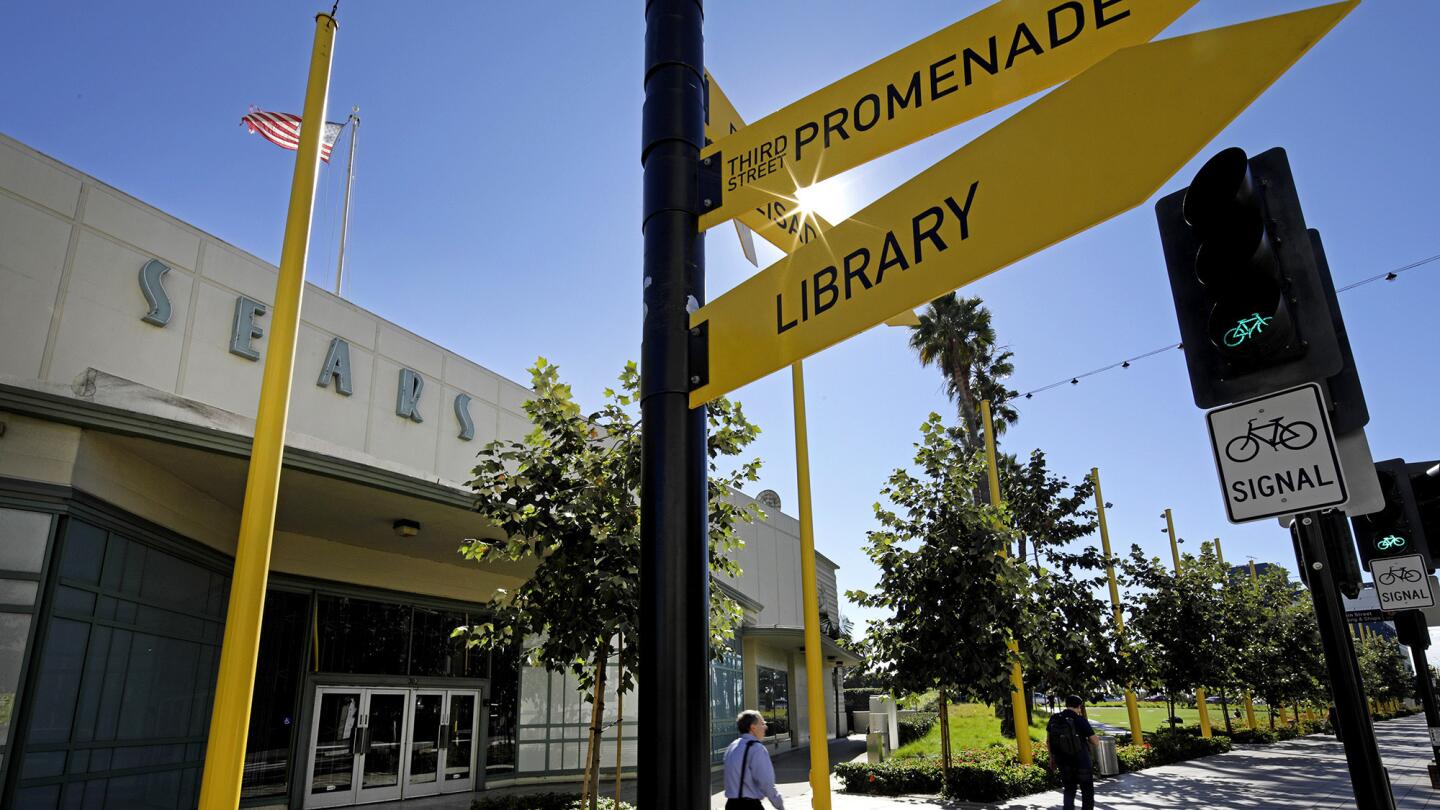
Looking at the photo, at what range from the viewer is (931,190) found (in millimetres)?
2203

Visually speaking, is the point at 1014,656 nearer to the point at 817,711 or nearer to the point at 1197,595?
the point at 817,711

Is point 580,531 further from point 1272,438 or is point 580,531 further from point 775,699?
point 775,699

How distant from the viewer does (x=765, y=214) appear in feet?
11.9

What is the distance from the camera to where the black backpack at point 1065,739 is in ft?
39.6

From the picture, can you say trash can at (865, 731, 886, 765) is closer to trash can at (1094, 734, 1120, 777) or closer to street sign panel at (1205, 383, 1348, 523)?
trash can at (1094, 734, 1120, 777)

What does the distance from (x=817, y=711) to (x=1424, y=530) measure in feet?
18.7

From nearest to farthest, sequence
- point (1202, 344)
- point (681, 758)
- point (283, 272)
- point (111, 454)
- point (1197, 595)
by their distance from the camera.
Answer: point (681, 758) → point (1202, 344) → point (283, 272) → point (111, 454) → point (1197, 595)

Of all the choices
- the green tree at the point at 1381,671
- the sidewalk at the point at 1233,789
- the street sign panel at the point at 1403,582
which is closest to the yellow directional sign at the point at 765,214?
the street sign panel at the point at 1403,582

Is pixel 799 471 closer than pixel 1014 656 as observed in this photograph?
Yes

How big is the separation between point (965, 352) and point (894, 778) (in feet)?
69.3

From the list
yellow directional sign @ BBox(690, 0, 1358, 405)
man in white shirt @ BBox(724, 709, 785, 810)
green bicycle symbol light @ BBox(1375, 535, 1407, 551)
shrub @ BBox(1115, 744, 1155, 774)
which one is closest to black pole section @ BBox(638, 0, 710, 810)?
yellow directional sign @ BBox(690, 0, 1358, 405)

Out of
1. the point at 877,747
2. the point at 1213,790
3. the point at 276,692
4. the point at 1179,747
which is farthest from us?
the point at 1179,747

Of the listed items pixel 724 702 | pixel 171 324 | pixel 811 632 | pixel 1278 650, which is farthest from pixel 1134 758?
pixel 171 324

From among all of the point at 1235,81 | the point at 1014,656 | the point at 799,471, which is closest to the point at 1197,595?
the point at 1014,656
